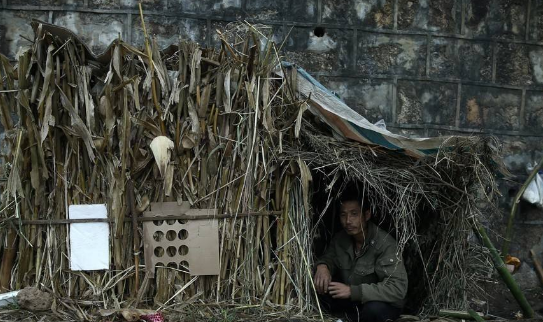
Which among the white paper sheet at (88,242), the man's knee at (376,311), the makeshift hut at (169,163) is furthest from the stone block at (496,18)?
the white paper sheet at (88,242)

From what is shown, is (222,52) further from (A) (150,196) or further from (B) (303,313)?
(B) (303,313)

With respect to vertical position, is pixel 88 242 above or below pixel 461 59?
below

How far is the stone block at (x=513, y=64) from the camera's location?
7.49m

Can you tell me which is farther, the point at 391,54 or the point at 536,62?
the point at 536,62

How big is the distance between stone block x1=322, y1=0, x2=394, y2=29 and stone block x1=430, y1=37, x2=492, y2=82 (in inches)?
22.7

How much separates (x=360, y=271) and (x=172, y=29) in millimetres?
3149

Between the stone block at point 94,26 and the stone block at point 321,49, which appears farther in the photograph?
the stone block at point 321,49

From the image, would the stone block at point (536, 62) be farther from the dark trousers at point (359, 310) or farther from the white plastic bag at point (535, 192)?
the dark trousers at point (359, 310)

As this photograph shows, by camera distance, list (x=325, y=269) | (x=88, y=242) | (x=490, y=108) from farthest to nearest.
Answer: (x=490, y=108)
(x=325, y=269)
(x=88, y=242)

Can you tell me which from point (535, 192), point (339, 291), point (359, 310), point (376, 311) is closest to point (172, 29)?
point (339, 291)

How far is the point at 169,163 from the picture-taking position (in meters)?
4.59

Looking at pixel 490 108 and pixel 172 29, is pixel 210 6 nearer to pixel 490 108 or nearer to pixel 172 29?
→ pixel 172 29

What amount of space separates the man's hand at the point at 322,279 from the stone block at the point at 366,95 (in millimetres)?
2417

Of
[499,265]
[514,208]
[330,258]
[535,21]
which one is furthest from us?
[535,21]
